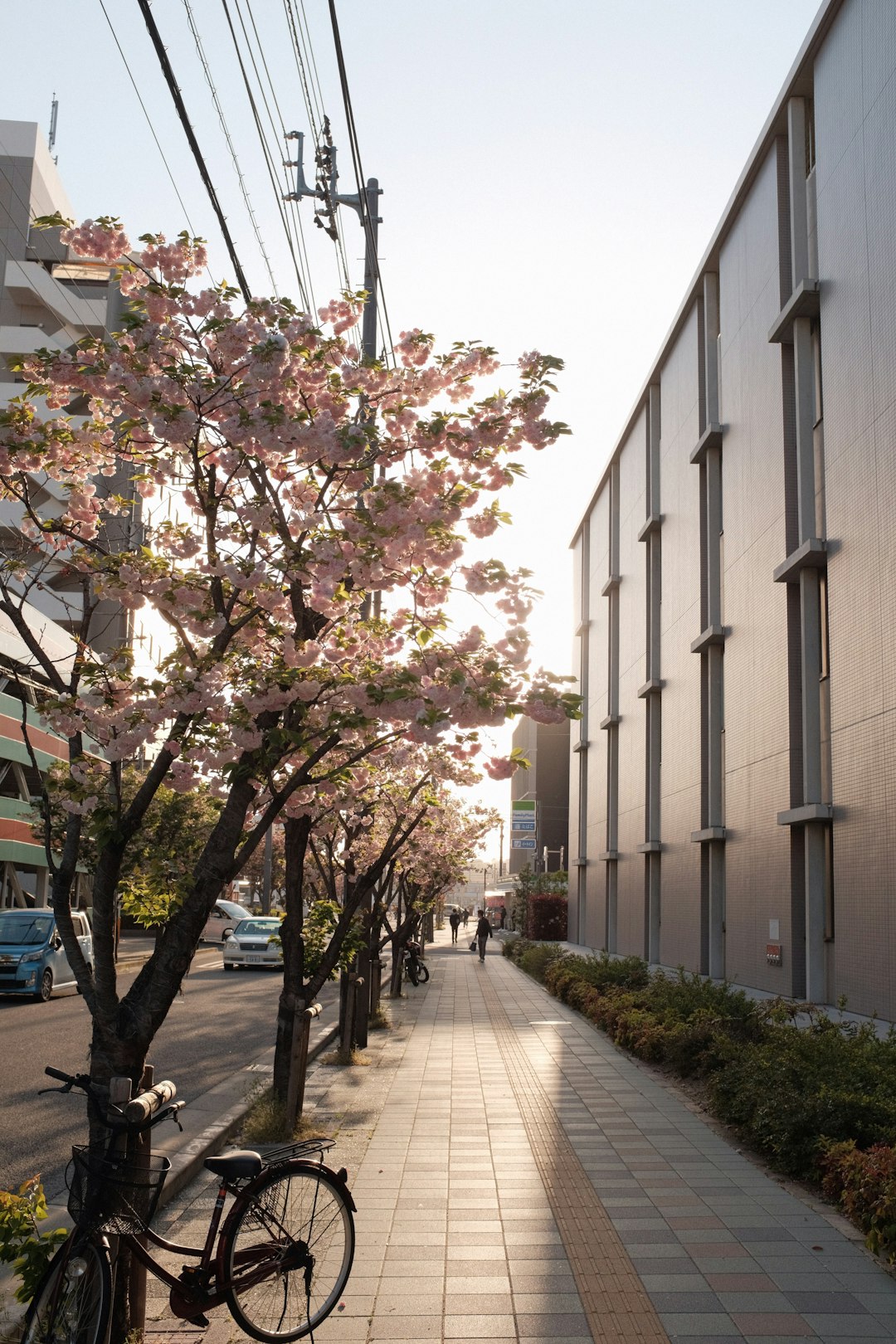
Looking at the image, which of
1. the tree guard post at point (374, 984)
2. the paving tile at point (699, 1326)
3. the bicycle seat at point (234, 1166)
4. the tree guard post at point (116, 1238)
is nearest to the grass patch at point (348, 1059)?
the tree guard post at point (374, 984)

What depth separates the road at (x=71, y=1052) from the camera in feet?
29.2

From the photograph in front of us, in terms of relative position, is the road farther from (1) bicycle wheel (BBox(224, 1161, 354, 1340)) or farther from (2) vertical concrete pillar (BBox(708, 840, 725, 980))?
(2) vertical concrete pillar (BBox(708, 840, 725, 980))

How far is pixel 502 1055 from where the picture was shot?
576 inches

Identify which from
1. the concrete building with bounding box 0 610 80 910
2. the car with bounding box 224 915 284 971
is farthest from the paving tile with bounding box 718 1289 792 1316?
the concrete building with bounding box 0 610 80 910

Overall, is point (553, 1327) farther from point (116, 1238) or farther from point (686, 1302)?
point (116, 1238)

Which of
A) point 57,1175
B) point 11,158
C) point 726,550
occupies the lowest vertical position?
point 57,1175

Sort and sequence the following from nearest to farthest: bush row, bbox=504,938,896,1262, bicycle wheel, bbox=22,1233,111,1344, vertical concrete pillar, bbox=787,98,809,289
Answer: bicycle wheel, bbox=22,1233,111,1344, bush row, bbox=504,938,896,1262, vertical concrete pillar, bbox=787,98,809,289

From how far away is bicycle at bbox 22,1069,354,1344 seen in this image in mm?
4062

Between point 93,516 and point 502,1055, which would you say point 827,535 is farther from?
point 93,516

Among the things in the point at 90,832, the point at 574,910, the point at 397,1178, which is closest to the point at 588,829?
the point at 574,910

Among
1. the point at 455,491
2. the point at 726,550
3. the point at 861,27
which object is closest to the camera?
the point at 455,491

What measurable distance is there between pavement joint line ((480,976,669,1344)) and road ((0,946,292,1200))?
3.27 metres

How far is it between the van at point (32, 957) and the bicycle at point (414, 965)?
27.0 ft

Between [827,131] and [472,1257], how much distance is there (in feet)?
47.9
